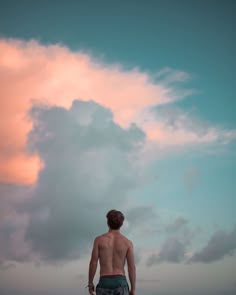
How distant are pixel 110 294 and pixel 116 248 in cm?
137

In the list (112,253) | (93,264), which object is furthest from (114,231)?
(93,264)

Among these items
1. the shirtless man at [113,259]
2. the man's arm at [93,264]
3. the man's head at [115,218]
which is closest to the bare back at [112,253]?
the shirtless man at [113,259]

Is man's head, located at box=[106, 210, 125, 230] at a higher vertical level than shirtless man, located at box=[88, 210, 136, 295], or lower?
higher

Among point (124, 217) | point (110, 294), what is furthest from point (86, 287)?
point (124, 217)

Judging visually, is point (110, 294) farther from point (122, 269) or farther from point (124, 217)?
point (124, 217)

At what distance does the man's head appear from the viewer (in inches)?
797

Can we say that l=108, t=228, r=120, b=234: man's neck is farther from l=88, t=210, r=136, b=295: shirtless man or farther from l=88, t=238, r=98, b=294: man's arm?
l=88, t=238, r=98, b=294: man's arm

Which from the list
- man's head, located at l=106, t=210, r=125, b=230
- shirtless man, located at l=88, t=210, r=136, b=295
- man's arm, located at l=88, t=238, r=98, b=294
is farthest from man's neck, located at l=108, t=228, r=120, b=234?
man's arm, located at l=88, t=238, r=98, b=294

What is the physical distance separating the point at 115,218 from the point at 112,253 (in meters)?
1.09

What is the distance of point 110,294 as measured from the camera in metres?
20.3

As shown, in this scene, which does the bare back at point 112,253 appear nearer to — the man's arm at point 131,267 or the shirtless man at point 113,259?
the shirtless man at point 113,259

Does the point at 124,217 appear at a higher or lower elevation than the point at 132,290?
higher

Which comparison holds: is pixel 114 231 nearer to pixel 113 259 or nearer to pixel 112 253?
pixel 112 253

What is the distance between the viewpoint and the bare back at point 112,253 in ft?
67.0
